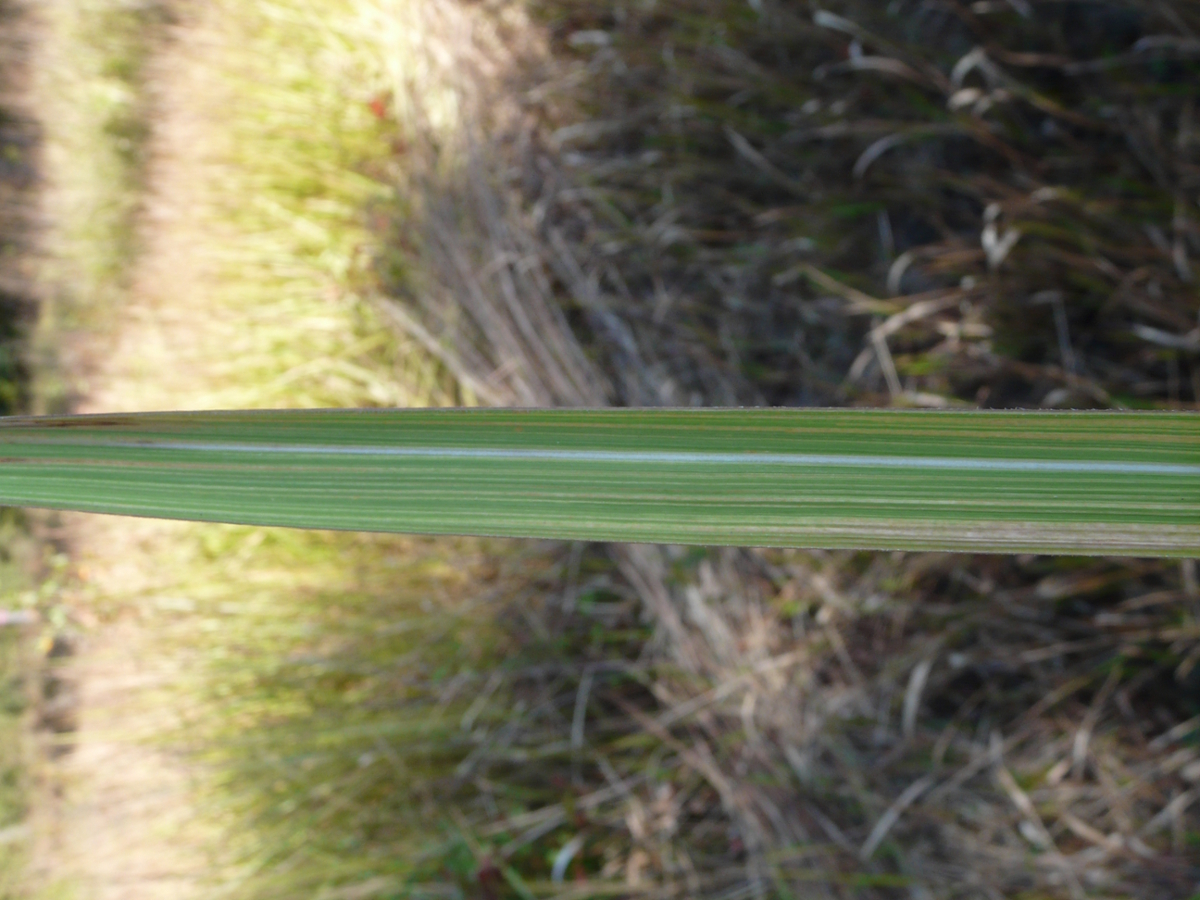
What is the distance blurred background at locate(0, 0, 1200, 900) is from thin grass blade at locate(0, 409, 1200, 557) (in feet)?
3.24

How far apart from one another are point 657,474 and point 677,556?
118cm

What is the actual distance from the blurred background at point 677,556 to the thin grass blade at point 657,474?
986mm

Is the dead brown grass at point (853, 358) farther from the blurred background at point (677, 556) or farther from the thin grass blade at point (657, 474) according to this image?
the thin grass blade at point (657, 474)

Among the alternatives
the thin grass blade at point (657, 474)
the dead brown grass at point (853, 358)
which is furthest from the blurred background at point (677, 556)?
the thin grass blade at point (657, 474)

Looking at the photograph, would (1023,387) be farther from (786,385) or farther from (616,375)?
(616,375)

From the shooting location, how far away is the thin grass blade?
0.90ft

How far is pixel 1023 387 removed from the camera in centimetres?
131

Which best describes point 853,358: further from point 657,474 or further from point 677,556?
point 657,474

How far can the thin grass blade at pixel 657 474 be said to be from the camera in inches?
10.8

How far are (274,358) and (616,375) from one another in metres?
0.94

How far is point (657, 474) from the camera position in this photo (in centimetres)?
29

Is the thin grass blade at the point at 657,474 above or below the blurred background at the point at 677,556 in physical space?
above

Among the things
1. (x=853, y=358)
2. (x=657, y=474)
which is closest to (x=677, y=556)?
(x=853, y=358)

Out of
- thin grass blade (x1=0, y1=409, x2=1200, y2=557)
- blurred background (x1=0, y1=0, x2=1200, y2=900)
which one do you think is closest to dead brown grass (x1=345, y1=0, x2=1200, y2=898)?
blurred background (x1=0, y1=0, x2=1200, y2=900)
